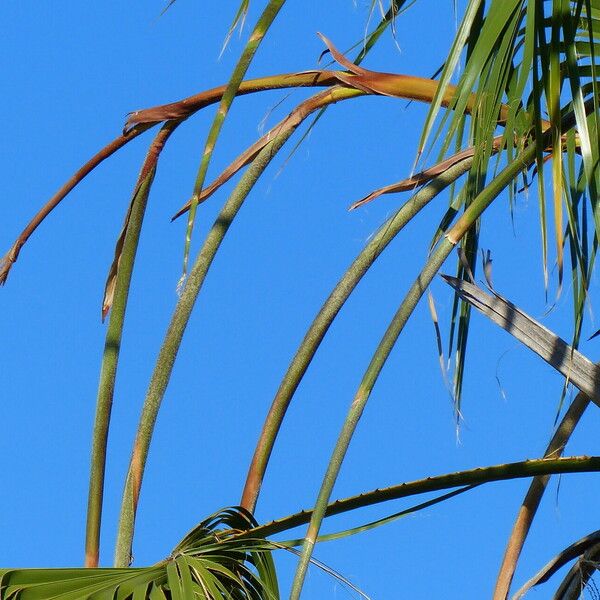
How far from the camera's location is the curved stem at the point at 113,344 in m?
2.54

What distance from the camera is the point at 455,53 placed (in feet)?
6.16

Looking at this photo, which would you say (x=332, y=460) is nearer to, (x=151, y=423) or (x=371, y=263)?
(x=371, y=263)

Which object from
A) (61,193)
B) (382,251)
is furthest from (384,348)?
(61,193)

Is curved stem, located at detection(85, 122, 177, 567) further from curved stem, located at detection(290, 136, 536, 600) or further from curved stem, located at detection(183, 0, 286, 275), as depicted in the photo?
curved stem, located at detection(290, 136, 536, 600)

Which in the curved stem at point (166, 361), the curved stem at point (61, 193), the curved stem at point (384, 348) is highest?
the curved stem at point (61, 193)

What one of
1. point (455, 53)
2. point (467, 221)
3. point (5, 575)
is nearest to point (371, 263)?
point (467, 221)

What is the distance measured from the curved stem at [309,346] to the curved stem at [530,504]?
76 cm

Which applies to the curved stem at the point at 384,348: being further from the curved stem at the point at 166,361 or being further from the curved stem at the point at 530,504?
the curved stem at the point at 530,504

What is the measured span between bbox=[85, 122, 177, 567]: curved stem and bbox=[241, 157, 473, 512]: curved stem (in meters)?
0.38

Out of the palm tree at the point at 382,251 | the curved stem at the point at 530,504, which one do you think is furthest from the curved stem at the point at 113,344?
the curved stem at the point at 530,504

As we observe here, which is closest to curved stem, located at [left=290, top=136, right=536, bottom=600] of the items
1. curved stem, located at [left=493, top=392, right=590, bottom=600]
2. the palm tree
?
the palm tree

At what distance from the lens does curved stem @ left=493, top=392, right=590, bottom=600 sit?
9.12ft

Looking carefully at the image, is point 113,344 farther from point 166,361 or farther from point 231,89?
point 231,89

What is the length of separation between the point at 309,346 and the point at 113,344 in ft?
1.92
